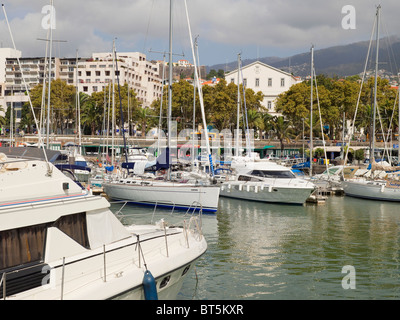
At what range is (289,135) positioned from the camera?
224 feet

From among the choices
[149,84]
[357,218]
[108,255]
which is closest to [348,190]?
[357,218]

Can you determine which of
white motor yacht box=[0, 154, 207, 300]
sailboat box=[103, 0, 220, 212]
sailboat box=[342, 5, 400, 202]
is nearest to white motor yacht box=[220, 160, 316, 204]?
sailboat box=[103, 0, 220, 212]

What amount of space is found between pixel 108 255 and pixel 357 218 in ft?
61.3

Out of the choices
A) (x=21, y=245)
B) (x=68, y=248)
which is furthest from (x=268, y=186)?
(x=21, y=245)

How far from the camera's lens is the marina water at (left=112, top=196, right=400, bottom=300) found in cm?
1248

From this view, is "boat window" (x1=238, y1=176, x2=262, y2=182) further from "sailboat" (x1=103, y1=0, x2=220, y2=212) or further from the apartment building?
the apartment building

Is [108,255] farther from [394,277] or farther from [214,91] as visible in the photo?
[214,91]

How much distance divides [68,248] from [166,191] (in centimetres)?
1674

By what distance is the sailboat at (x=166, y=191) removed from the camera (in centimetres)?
2469

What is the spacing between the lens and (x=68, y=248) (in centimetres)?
895

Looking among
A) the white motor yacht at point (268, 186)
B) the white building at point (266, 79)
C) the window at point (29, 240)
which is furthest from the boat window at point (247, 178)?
the white building at point (266, 79)

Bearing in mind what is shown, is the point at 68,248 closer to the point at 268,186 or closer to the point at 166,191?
the point at 166,191

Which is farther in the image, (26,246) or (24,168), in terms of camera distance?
(24,168)

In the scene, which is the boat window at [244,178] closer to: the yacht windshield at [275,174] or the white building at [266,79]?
the yacht windshield at [275,174]
